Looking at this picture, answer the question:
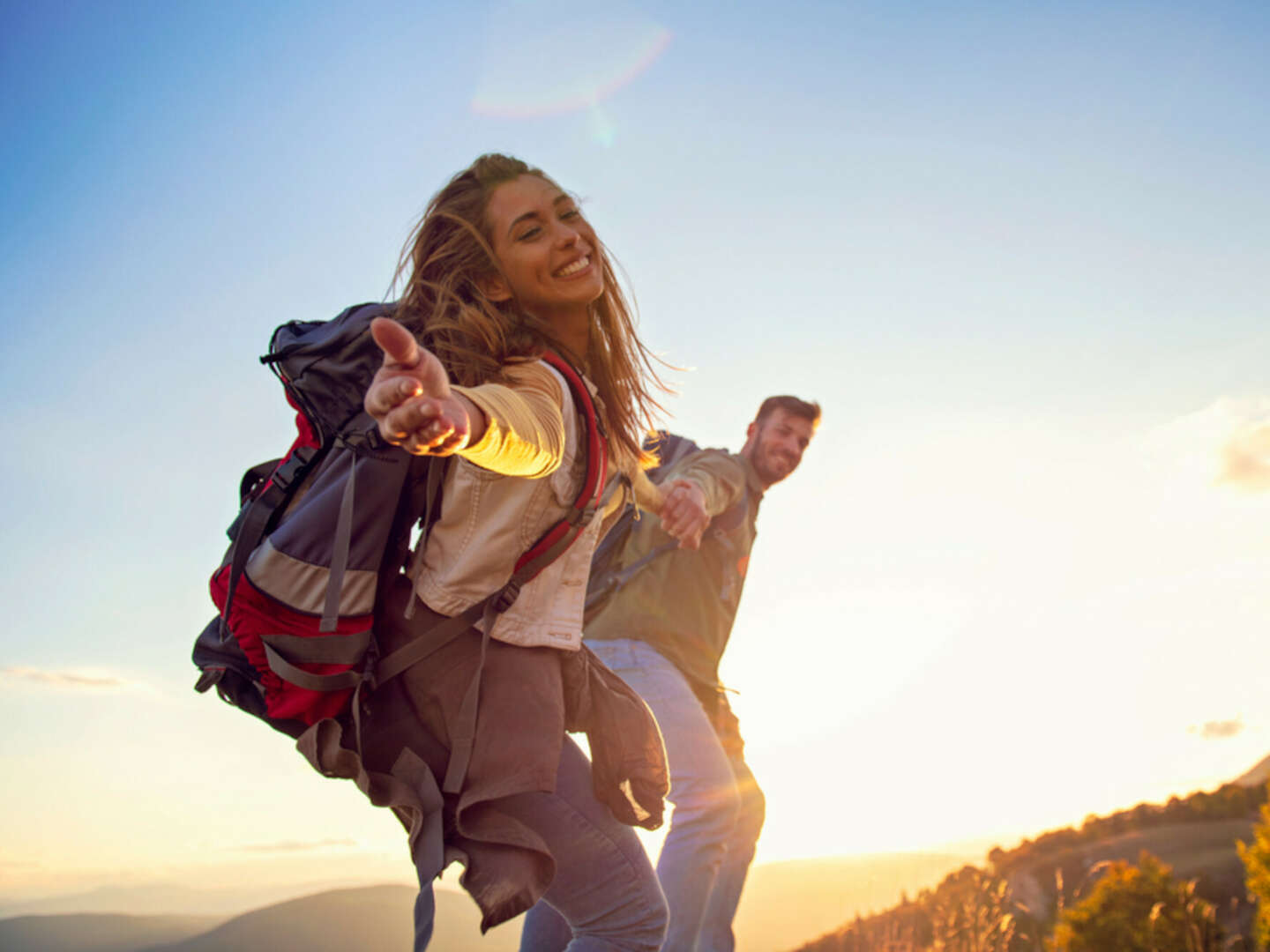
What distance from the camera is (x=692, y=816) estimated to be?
3.64 meters

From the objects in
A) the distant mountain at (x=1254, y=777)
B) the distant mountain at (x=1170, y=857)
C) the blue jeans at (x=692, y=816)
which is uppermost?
the blue jeans at (x=692, y=816)

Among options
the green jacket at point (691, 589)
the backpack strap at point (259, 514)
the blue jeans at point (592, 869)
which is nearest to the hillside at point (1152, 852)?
the green jacket at point (691, 589)

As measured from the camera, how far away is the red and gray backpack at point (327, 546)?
72.3 inches

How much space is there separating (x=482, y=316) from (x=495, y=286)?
0.31 metres

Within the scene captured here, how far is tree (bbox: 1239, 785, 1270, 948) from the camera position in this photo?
12.6 m


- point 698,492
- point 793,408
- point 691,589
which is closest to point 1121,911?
point 793,408

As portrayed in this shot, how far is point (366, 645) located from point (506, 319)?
0.86 metres

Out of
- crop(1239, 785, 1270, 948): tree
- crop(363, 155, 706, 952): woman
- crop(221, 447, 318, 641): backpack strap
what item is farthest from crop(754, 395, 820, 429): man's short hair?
crop(1239, 785, 1270, 948): tree

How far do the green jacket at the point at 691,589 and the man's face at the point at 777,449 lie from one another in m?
0.89

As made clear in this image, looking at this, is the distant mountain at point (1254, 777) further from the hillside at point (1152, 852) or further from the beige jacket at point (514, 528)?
the beige jacket at point (514, 528)

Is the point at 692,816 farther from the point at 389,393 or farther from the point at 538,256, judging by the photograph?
the point at 389,393

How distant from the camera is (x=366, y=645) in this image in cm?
191

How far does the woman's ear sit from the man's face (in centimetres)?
→ 345

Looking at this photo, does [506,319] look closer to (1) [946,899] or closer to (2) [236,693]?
(2) [236,693]
